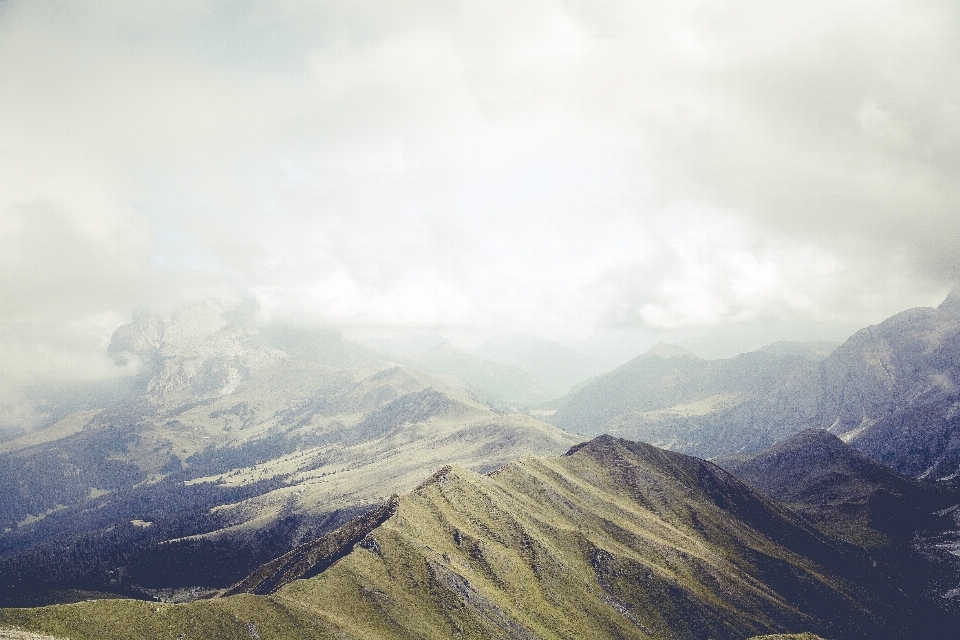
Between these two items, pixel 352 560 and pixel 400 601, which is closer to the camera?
pixel 400 601

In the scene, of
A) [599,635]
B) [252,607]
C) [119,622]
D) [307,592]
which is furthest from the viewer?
[599,635]

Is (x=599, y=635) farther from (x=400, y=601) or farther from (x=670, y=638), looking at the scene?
(x=400, y=601)

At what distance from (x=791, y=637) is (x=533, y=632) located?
7828 centimetres

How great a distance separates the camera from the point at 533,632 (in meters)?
176

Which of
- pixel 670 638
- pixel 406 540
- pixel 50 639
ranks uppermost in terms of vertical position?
pixel 50 639

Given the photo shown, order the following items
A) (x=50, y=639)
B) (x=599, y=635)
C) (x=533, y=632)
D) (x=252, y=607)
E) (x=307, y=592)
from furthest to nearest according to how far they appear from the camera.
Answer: (x=599, y=635), (x=533, y=632), (x=307, y=592), (x=252, y=607), (x=50, y=639)

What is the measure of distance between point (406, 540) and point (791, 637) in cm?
12705

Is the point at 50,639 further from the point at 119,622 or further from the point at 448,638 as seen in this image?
the point at 448,638

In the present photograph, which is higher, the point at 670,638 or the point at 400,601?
the point at 400,601

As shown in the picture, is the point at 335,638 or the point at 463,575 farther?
the point at 463,575

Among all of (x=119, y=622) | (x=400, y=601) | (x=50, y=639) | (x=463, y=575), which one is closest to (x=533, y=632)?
(x=463, y=575)

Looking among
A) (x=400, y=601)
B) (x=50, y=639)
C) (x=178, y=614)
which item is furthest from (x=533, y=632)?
(x=50, y=639)

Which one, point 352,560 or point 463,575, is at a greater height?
point 352,560

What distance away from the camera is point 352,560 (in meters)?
183
